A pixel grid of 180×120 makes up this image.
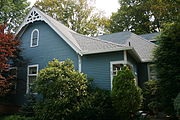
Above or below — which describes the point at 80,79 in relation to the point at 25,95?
above

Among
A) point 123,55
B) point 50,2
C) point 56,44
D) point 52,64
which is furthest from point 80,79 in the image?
point 50,2

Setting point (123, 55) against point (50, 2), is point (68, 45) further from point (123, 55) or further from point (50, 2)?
point (50, 2)

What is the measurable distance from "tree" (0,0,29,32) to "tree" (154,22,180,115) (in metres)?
19.9

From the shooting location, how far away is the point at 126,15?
27.0 meters

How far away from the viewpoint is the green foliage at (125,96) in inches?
266

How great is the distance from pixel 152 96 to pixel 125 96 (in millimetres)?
3239

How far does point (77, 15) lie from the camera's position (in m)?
27.2

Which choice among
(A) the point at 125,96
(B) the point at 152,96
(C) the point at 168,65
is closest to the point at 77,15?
(B) the point at 152,96

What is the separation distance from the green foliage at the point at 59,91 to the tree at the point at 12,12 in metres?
17.2

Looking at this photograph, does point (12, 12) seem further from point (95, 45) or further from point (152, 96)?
point (152, 96)

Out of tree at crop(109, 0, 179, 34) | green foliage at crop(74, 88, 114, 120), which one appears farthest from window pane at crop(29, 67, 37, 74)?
tree at crop(109, 0, 179, 34)

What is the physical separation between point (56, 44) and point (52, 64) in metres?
2.82

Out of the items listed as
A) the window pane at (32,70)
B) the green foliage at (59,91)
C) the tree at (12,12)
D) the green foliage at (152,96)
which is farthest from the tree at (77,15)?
the green foliage at (59,91)

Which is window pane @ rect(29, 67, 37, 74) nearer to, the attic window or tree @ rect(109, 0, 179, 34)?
the attic window
